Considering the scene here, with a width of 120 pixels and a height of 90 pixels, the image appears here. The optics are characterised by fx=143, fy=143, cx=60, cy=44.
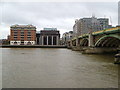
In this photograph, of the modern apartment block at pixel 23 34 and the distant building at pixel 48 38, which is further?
the distant building at pixel 48 38

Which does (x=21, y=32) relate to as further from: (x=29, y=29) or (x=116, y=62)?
(x=116, y=62)

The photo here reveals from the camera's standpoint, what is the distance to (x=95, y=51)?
138 ft

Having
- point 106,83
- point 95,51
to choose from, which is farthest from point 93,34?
point 106,83

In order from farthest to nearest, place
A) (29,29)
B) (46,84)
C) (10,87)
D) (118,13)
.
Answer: (29,29) < (118,13) < (46,84) < (10,87)

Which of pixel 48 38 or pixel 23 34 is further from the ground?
pixel 23 34

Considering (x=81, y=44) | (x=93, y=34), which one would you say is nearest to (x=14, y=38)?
(x=81, y=44)

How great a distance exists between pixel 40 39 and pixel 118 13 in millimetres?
95334

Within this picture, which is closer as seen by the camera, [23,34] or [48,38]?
[23,34]

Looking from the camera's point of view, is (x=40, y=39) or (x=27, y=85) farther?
(x=40, y=39)

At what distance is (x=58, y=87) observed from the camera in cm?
902

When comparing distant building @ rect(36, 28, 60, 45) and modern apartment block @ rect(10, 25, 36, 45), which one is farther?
distant building @ rect(36, 28, 60, 45)

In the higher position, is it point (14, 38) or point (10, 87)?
point (14, 38)

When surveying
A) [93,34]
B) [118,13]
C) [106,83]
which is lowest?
[106,83]

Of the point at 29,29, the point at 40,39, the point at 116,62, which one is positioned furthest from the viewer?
the point at 40,39
